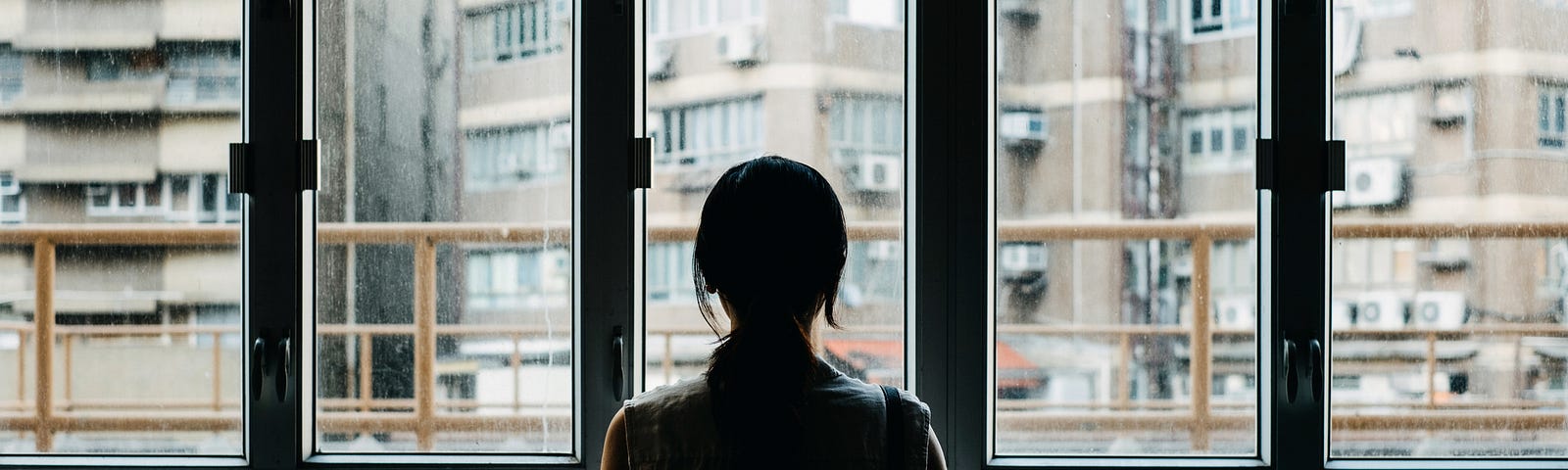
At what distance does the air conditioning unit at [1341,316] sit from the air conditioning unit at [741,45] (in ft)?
3.68

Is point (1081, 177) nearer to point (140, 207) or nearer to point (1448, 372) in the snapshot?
point (1448, 372)

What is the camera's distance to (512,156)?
1979 mm

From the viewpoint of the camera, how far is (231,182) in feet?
6.29

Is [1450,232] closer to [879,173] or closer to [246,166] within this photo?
[879,173]

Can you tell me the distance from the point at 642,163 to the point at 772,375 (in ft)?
3.41

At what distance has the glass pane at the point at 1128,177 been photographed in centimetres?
196

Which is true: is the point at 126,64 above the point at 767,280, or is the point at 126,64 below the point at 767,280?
above

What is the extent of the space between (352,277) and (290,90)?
1.14ft

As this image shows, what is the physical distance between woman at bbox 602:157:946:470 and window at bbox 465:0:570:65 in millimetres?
→ 1127

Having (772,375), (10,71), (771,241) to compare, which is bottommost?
(772,375)

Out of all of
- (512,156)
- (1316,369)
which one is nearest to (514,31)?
(512,156)

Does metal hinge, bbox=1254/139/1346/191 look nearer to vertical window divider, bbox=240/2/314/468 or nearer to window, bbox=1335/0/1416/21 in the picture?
window, bbox=1335/0/1416/21

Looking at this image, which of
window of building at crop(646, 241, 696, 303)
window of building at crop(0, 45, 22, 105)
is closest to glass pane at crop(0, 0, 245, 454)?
window of building at crop(0, 45, 22, 105)

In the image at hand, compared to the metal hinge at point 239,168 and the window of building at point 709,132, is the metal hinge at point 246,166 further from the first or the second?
the window of building at point 709,132
